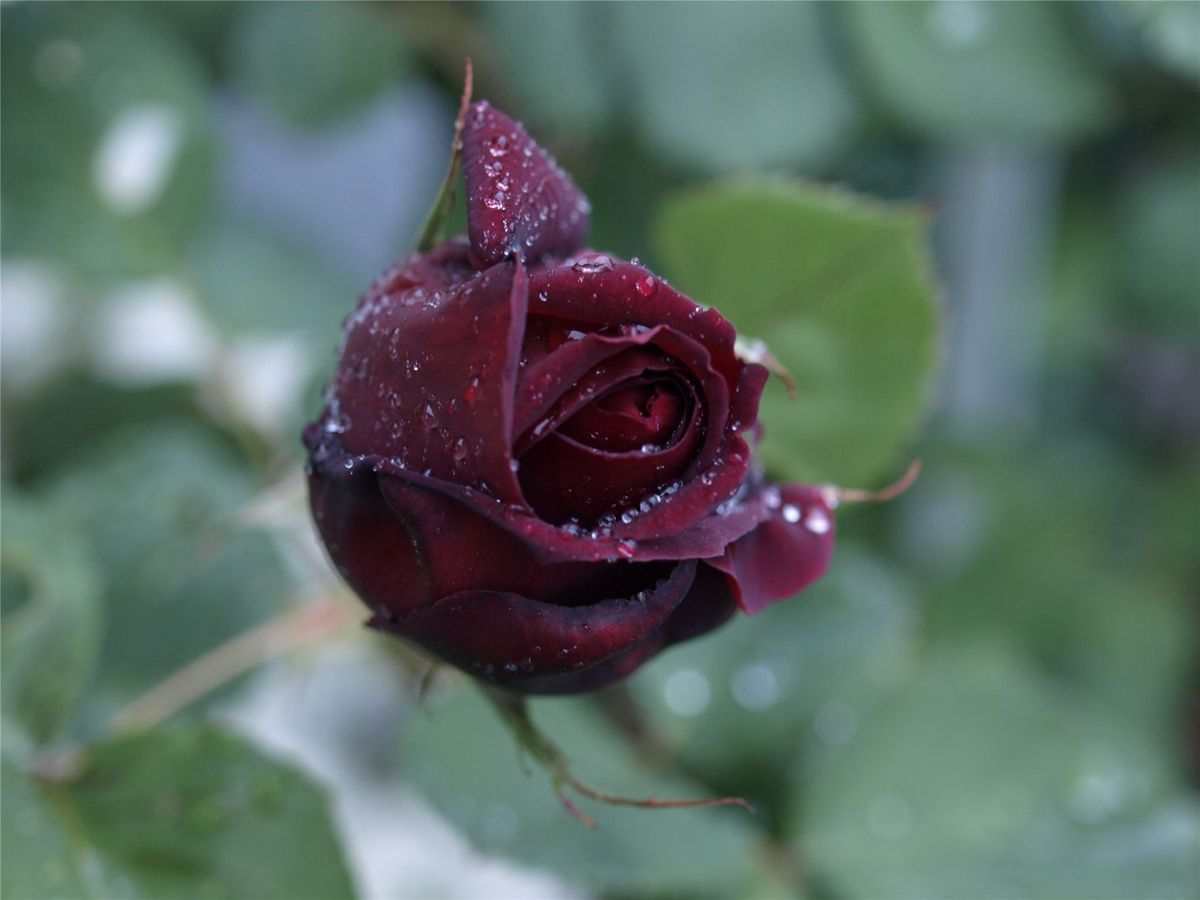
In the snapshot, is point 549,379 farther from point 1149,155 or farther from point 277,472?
point 1149,155

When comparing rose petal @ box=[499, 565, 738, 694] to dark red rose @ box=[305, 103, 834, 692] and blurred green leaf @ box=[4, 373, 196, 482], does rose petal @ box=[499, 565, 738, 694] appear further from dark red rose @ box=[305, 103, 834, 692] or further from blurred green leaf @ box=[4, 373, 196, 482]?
blurred green leaf @ box=[4, 373, 196, 482]

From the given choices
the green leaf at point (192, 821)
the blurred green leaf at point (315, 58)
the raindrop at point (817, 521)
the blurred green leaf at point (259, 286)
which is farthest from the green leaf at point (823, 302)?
the blurred green leaf at point (315, 58)

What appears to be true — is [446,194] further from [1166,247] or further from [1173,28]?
[1166,247]

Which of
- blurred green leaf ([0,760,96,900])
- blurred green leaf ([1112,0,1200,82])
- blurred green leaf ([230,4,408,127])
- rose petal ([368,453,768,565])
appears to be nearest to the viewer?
rose petal ([368,453,768,565])

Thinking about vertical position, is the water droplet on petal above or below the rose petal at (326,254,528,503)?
above

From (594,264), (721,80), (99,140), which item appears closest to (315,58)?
(99,140)

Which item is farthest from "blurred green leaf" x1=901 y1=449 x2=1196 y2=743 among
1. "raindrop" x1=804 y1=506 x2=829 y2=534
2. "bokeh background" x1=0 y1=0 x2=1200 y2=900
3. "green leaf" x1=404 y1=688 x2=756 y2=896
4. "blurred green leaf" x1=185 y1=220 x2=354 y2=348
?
"raindrop" x1=804 y1=506 x2=829 y2=534
